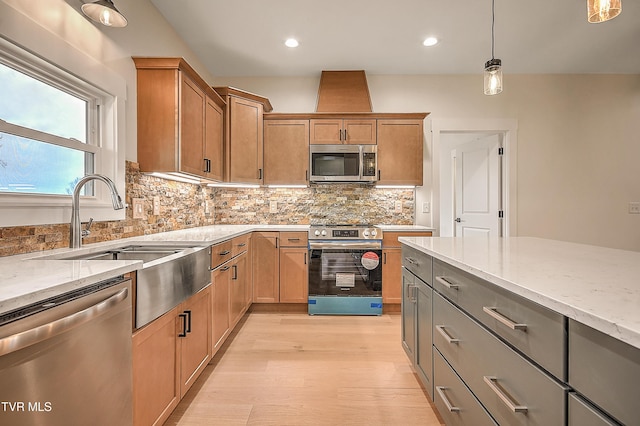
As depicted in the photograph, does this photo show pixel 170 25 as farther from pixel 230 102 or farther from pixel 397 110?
pixel 397 110

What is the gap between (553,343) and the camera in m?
0.72

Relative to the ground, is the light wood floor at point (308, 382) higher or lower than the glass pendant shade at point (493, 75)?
lower

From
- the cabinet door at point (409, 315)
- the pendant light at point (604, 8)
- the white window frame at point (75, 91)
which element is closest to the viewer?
the pendant light at point (604, 8)

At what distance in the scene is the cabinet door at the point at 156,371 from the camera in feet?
3.85

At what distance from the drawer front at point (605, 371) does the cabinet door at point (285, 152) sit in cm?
294

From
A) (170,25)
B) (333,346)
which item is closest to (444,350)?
(333,346)

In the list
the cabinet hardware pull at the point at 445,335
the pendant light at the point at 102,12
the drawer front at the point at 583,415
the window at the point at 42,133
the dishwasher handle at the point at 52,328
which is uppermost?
the pendant light at the point at 102,12

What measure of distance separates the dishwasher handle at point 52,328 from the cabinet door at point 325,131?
2.75 meters

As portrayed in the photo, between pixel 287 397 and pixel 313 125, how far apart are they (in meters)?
2.70

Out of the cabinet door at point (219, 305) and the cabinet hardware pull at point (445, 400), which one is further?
the cabinet door at point (219, 305)

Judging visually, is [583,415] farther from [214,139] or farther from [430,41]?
[430,41]

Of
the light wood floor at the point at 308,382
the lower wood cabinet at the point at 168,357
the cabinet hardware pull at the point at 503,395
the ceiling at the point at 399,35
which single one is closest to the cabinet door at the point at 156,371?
the lower wood cabinet at the point at 168,357

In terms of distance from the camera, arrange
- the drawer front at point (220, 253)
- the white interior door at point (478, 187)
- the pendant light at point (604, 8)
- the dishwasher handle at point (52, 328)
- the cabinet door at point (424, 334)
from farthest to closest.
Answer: the white interior door at point (478, 187) < the drawer front at point (220, 253) < the cabinet door at point (424, 334) < the pendant light at point (604, 8) < the dishwasher handle at point (52, 328)

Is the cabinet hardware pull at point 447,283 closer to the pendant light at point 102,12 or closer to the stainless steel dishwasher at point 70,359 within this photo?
the stainless steel dishwasher at point 70,359
